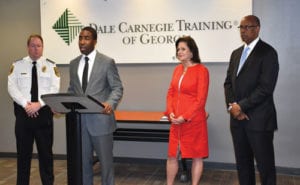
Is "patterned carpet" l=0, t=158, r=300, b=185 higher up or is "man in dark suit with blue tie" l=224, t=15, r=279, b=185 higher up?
"man in dark suit with blue tie" l=224, t=15, r=279, b=185

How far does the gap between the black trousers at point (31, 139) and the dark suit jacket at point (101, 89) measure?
0.65 metres

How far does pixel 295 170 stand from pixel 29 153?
9.94 ft

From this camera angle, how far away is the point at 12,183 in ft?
14.1

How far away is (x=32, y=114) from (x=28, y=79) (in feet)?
1.13

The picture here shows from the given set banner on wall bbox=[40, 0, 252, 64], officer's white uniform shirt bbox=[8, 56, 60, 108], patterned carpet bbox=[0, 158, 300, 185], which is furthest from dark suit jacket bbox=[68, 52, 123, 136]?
banner on wall bbox=[40, 0, 252, 64]

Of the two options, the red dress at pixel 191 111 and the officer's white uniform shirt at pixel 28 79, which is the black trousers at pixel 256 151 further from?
the officer's white uniform shirt at pixel 28 79

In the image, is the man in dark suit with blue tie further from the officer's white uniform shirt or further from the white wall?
the officer's white uniform shirt

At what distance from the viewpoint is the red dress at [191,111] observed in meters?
3.38

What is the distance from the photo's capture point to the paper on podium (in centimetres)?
252

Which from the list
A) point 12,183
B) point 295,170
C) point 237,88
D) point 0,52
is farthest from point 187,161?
point 0,52

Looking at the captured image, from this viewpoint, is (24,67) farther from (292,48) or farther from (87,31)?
(292,48)

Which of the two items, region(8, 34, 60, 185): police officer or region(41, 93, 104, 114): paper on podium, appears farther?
region(8, 34, 60, 185): police officer

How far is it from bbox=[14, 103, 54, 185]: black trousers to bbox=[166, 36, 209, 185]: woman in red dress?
1196mm

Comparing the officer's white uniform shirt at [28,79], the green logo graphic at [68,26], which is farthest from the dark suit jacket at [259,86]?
the green logo graphic at [68,26]
